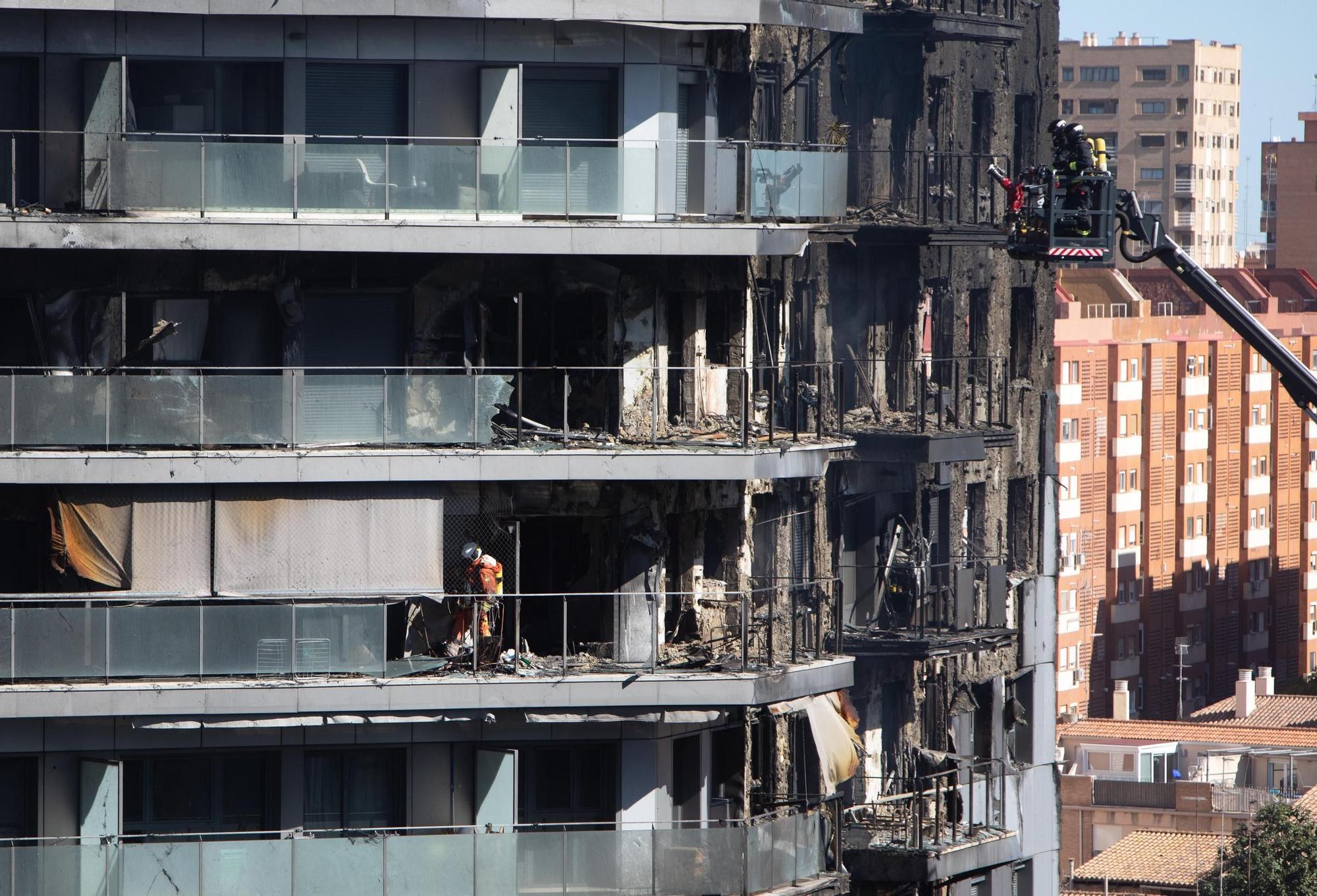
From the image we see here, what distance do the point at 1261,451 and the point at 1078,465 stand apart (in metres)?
26.3

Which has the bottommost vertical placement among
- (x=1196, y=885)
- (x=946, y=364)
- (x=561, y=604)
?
(x=1196, y=885)

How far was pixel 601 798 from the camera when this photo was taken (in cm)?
3634

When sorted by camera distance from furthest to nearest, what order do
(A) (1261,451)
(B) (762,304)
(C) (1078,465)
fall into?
(A) (1261,451)
(C) (1078,465)
(B) (762,304)

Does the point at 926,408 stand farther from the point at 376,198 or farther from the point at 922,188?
the point at 376,198

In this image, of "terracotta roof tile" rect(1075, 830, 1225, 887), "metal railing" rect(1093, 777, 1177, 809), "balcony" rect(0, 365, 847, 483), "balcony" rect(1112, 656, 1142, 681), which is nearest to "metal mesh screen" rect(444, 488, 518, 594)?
"balcony" rect(0, 365, 847, 483)

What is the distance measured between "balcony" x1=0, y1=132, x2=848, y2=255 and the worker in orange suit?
13.0ft

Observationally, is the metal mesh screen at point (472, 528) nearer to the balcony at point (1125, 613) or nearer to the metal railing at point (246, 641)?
the metal railing at point (246, 641)

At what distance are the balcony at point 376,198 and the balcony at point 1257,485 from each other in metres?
139

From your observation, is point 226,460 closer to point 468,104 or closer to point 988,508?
point 468,104

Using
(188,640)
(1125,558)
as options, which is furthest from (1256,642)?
(188,640)

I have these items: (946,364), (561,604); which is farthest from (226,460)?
(946,364)

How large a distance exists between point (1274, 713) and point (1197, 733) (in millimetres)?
10422

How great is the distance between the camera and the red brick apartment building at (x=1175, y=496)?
14988cm

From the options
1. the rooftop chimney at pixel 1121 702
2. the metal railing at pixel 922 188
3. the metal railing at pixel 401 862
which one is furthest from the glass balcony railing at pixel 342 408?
the rooftop chimney at pixel 1121 702
